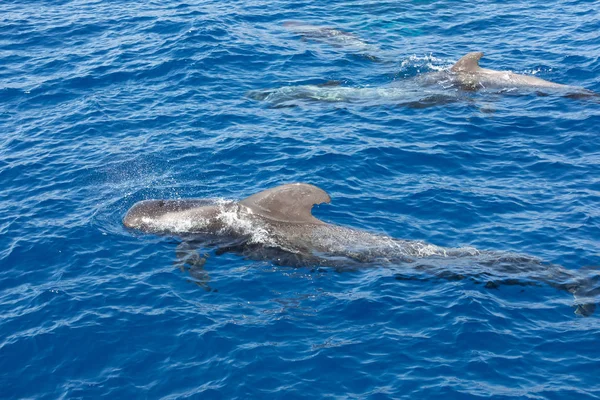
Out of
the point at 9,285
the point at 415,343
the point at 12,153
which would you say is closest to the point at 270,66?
the point at 12,153

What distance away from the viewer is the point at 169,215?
1970 centimetres

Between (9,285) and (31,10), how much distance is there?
23.3m

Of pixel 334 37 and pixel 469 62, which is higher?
pixel 469 62

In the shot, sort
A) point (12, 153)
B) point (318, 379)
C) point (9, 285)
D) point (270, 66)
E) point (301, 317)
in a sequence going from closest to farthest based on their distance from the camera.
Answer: point (318, 379) < point (301, 317) < point (9, 285) < point (12, 153) < point (270, 66)

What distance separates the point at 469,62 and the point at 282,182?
10.5 metres

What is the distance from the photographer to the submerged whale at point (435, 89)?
88.2 ft

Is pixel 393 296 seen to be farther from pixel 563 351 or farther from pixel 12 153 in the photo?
pixel 12 153

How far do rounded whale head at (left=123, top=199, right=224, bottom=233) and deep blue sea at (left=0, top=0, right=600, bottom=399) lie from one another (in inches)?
16.0

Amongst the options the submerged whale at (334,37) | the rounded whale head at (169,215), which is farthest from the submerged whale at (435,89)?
the rounded whale head at (169,215)

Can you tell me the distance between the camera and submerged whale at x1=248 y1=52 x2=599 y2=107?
26.9 metres

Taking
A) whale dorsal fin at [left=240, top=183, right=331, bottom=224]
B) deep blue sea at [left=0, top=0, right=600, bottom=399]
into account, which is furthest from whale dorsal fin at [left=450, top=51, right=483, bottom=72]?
whale dorsal fin at [left=240, top=183, right=331, bottom=224]

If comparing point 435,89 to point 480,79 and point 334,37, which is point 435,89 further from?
point 334,37

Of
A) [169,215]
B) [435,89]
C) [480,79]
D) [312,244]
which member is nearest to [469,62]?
[480,79]

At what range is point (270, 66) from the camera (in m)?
30.5
